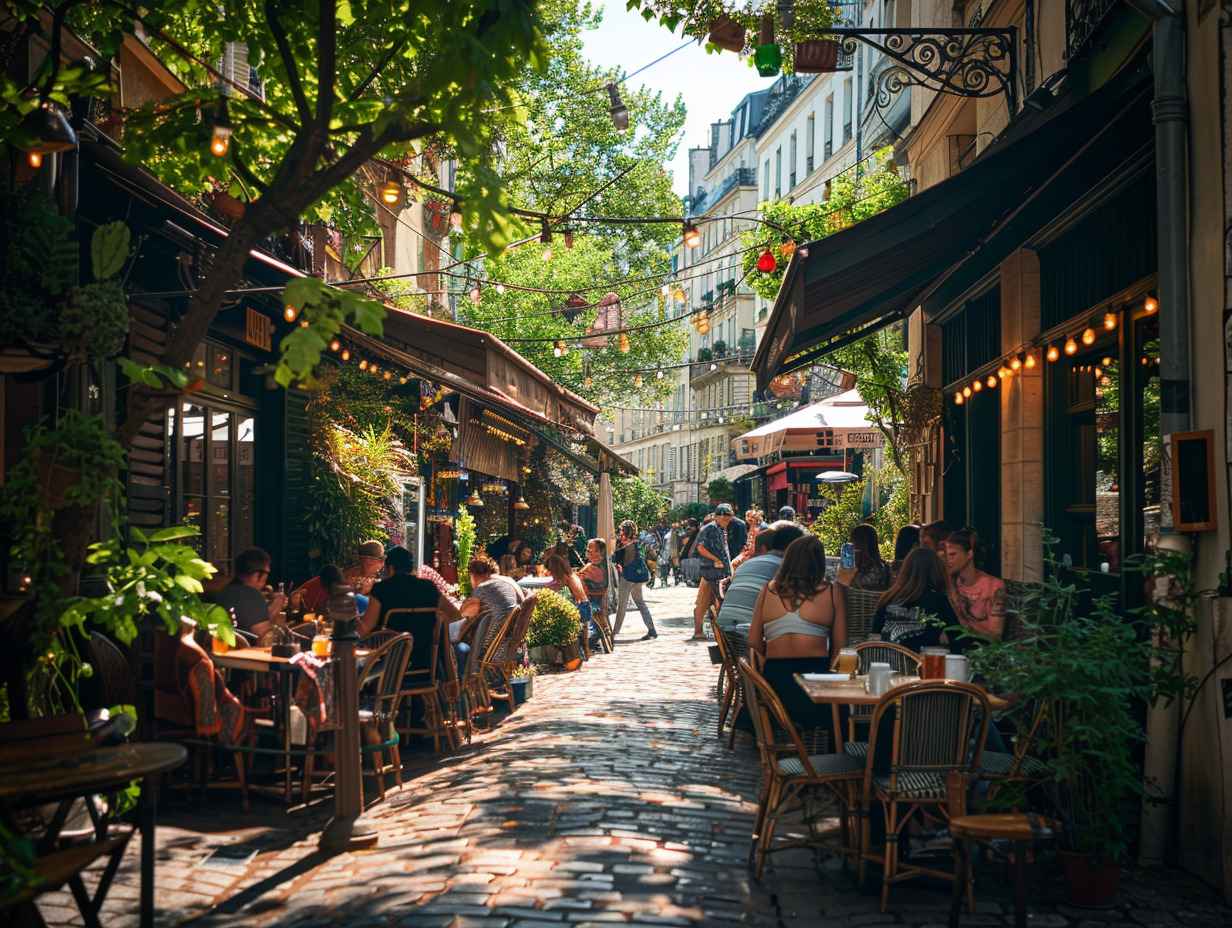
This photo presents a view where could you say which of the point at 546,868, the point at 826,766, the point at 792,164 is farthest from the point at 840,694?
the point at 792,164

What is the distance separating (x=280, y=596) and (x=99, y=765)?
5.34 m

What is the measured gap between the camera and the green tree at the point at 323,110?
4.66 metres

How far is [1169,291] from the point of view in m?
5.82

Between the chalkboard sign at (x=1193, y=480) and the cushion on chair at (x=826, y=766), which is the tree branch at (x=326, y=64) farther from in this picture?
the chalkboard sign at (x=1193, y=480)

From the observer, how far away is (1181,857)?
18.6ft

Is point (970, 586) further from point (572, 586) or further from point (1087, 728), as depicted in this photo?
point (572, 586)

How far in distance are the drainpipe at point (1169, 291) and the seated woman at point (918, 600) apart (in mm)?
1965

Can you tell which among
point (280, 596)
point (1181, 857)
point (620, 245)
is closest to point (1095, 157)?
point (1181, 857)

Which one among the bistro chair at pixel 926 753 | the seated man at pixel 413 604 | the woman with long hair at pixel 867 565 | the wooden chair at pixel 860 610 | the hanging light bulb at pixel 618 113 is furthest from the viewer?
the hanging light bulb at pixel 618 113

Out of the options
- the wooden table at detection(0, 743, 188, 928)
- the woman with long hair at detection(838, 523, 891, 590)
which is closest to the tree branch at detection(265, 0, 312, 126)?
the wooden table at detection(0, 743, 188, 928)

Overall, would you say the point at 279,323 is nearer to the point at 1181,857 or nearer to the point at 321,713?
the point at 321,713

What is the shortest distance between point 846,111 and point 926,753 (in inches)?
1447

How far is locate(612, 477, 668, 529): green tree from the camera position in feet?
147

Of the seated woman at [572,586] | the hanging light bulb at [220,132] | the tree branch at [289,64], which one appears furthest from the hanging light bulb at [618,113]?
the tree branch at [289,64]
